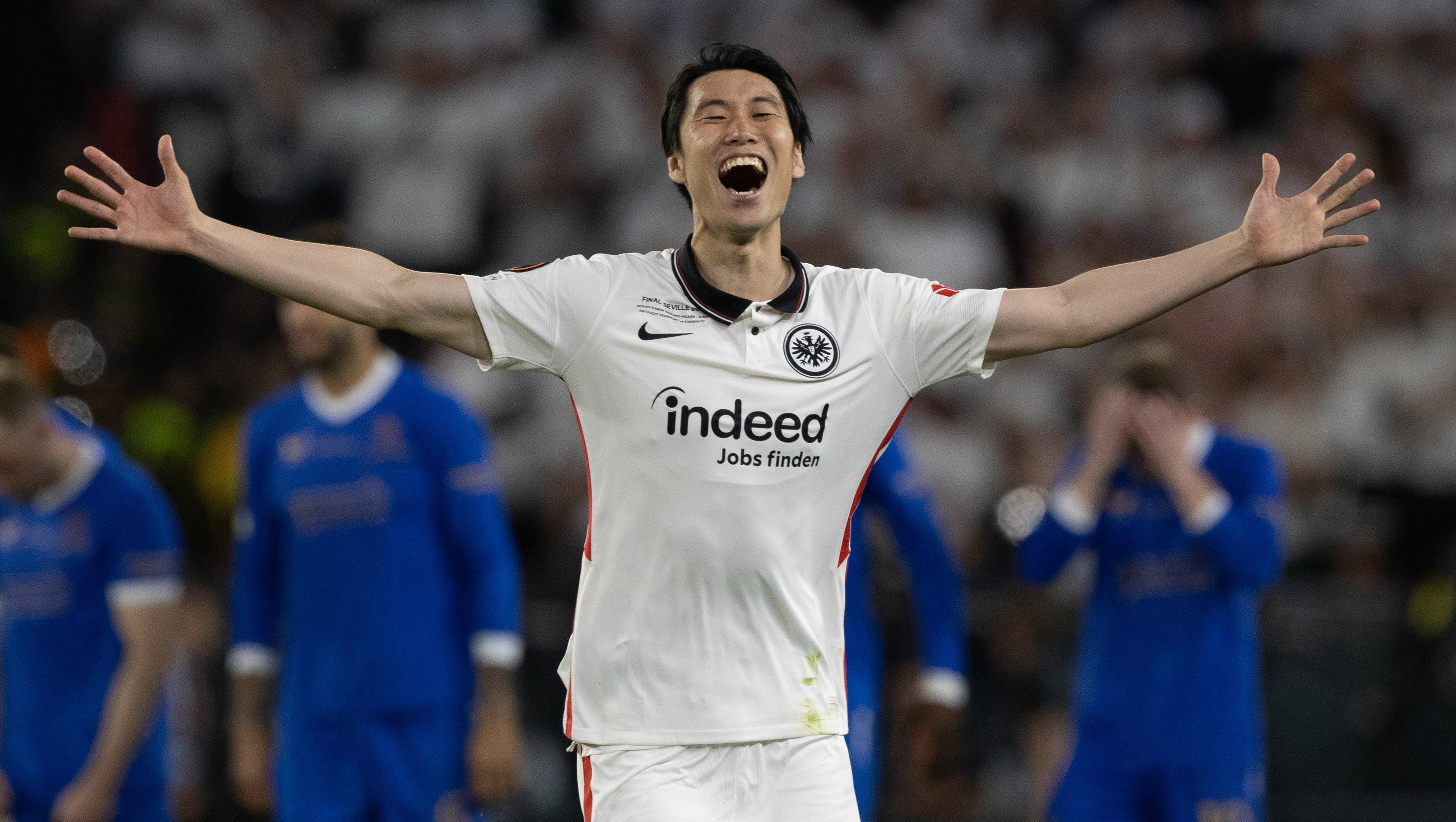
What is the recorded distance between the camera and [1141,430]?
6.70m

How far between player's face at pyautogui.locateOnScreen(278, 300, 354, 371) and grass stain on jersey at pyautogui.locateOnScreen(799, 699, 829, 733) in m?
3.11

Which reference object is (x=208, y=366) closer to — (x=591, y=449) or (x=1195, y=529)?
(x=1195, y=529)

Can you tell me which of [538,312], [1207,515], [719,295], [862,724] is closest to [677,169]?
[719,295]

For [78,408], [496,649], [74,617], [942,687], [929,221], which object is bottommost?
[942,687]

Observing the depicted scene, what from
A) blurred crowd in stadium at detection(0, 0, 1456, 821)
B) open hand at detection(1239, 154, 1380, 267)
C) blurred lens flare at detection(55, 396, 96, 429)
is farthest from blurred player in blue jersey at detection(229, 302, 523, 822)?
blurred lens flare at detection(55, 396, 96, 429)

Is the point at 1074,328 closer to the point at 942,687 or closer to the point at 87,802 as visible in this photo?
the point at 942,687

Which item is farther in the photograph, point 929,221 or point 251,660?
point 929,221

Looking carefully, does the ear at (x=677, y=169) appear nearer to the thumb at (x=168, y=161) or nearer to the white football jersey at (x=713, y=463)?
the white football jersey at (x=713, y=463)

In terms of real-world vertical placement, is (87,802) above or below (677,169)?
below

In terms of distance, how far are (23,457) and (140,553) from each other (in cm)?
57

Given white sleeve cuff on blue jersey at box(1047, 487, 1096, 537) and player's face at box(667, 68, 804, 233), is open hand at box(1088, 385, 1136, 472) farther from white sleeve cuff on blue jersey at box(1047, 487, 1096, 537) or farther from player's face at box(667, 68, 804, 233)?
player's face at box(667, 68, 804, 233)

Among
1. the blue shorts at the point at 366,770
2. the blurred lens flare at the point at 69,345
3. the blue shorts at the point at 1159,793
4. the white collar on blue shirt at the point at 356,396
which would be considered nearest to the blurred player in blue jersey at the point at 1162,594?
the blue shorts at the point at 1159,793

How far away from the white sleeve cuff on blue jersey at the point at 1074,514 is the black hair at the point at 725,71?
2859 mm

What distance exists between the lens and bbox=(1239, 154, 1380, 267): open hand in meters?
3.95
